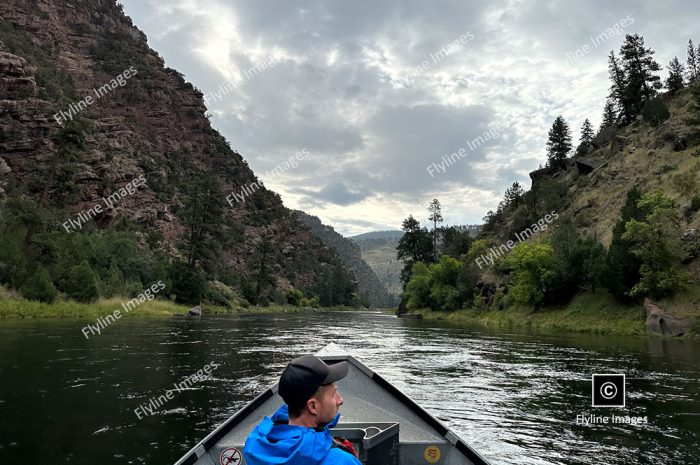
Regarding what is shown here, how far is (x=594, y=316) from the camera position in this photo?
126ft

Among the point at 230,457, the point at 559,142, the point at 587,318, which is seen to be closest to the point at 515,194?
the point at 559,142

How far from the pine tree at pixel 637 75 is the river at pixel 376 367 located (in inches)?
2657

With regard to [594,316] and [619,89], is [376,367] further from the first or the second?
[619,89]

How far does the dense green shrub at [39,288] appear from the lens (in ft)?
106

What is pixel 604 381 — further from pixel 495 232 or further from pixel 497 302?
pixel 495 232

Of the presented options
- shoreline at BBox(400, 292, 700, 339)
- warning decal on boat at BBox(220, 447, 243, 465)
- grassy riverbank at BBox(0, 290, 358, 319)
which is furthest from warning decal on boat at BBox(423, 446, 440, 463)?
grassy riverbank at BBox(0, 290, 358, 319)

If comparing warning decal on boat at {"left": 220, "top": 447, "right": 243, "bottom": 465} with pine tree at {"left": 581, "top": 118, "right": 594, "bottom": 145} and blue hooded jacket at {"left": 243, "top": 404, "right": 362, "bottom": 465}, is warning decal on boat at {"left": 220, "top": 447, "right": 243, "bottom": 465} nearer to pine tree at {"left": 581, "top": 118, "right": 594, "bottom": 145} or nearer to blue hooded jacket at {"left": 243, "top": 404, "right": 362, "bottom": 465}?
blue hooded jacket at {"left": 243, "top": 404, "right": 362, "bottom": 465}

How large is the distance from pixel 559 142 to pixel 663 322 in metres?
61.0

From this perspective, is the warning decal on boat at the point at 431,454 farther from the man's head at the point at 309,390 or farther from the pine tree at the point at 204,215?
the pine tree at the point at 204,215

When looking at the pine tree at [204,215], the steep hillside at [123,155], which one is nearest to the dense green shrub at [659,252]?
the steep hillside at [123,155]

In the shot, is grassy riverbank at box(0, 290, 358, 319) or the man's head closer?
the man's head

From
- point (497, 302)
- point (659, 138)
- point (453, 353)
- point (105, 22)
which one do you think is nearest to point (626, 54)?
point (659, 138)

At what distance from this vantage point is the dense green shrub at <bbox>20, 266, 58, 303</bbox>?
3241 centimetres

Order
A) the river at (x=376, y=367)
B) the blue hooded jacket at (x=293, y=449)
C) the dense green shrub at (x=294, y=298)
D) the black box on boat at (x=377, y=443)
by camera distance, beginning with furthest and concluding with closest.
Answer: the dense green shrub at (x=294, y=298) < the river at (x=376, y=367) < the black box on boat at (x=377, y=443) < the blue hooded jacket at (x=293, y=449)
